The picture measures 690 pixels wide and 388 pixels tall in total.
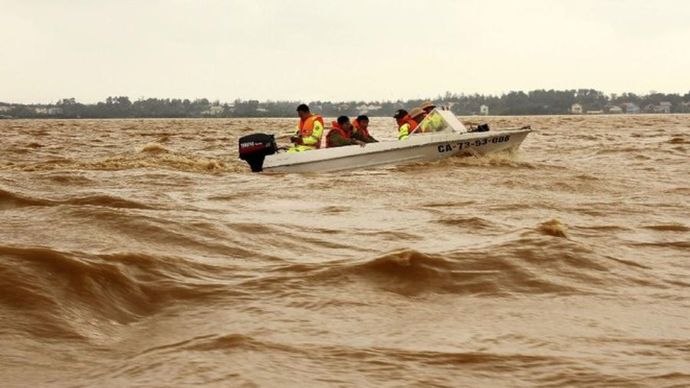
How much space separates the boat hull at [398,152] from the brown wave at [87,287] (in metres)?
9.89

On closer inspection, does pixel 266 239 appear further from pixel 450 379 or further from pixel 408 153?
pixel 408 153

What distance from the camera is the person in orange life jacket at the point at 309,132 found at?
16141 millimetres

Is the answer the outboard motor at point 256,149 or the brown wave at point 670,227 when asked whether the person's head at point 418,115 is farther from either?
the brown wave at point 670,227

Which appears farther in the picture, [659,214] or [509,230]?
[659,214]

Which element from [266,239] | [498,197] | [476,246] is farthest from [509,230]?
[498,197]

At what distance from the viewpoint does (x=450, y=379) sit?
362 cm

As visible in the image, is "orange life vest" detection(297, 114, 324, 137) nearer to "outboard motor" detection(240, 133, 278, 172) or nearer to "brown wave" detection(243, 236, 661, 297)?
"outboard motor" detection(240, 133, 278, 172)

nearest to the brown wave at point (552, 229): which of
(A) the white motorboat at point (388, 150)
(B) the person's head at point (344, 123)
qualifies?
(A) the white motorboat at point (388, 150)

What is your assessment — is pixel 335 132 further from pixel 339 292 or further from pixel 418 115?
pixel 339 292

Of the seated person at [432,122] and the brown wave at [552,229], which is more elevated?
the seated person at [432,122]

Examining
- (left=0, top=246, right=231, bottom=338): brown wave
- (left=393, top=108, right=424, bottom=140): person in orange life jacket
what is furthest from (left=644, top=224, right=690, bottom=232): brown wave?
(left=393, top=108, right=424, bottom=140): person in orange life jacket

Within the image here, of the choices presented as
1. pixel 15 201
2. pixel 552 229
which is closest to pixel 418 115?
pixel 15 201

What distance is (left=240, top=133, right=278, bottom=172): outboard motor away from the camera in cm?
1562

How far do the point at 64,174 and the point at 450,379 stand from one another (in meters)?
10.3
